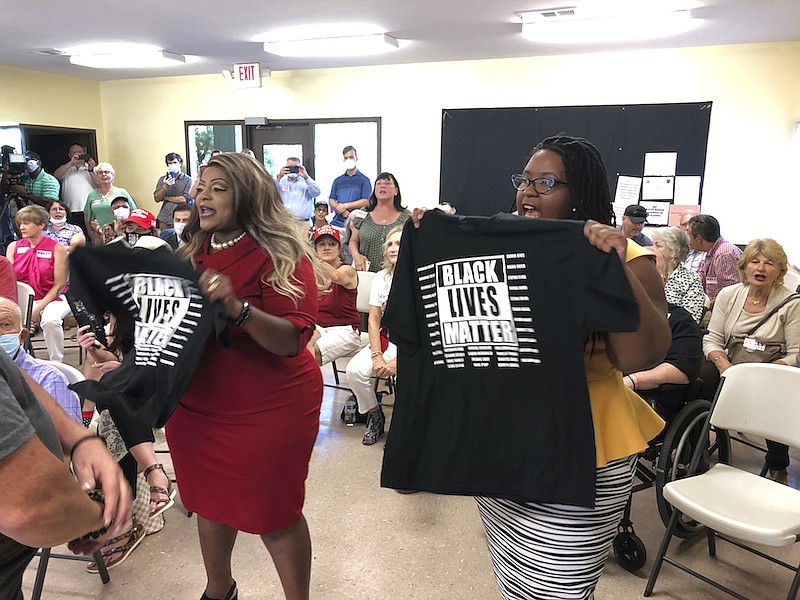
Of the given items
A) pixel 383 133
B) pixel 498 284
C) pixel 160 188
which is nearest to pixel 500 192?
pixel 383 133

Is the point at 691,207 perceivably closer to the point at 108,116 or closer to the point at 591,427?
the point at 591,427

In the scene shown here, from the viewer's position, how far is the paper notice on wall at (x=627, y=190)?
6539mm

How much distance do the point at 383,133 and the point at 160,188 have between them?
308cm

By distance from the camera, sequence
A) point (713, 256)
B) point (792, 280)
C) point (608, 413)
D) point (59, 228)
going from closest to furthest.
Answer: point (608, 413), point (792, 280), point (713, 256), point (59, 228)

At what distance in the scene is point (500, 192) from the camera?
706cm

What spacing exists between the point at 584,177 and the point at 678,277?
2.65 meters

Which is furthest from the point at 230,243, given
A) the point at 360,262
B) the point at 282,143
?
the point at 282,143

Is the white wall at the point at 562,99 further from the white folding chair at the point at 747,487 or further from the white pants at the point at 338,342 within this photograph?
the white folding chair at the point at 747,487

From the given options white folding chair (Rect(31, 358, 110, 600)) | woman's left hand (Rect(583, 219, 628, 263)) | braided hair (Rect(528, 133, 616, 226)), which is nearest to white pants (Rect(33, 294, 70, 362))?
white folding chair (Rect(31, 358, 110, 600))

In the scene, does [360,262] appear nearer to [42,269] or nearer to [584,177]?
[42,269]

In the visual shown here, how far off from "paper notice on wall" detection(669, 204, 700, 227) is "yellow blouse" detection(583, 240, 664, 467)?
5763mm

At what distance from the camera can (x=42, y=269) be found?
4.82 metres

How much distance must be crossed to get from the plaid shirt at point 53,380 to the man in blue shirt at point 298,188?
16.3 feet

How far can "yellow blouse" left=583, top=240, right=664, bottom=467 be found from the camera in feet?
4.17
